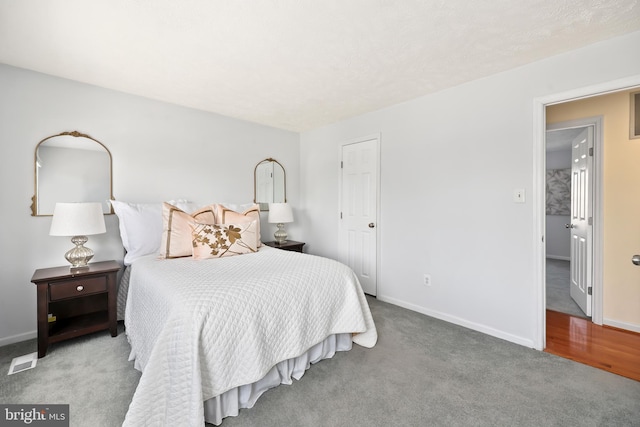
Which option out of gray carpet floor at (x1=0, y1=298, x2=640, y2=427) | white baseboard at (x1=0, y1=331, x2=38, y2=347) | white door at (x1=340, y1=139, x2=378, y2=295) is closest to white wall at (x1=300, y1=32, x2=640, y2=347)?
white door at (x1=340, y1=139, x2=378, y2=295)

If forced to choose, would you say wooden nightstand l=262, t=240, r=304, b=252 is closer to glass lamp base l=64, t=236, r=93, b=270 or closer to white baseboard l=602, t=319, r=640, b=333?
glass lamp base l=64, t=236, r=93, b=270

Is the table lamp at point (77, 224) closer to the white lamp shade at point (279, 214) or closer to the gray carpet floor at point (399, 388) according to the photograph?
the gray carpet floor at point (399, 388)

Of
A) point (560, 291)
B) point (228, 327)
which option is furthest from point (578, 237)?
point (228, 327)

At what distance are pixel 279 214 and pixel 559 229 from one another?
19.1 feet

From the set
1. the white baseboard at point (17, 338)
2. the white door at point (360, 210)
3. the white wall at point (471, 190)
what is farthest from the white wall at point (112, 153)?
the white wall at point (471, 190)

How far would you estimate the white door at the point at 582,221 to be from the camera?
285 cm

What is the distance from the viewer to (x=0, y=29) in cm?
186

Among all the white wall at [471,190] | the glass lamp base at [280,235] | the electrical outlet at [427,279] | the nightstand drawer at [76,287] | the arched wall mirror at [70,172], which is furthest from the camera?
the glass lamp base at [280,235]

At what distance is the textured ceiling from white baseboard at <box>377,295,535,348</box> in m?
2.31

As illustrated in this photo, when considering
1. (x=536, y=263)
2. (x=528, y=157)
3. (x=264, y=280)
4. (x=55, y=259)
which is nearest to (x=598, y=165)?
(x=528, y=157)

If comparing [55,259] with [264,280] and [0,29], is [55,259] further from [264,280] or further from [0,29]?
[264,280]

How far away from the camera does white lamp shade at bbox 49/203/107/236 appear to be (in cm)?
221

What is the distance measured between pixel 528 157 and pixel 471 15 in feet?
4.14

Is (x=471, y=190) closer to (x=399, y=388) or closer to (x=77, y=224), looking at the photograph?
(x=399, y=388)
